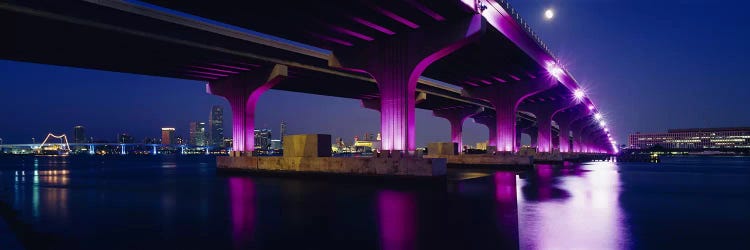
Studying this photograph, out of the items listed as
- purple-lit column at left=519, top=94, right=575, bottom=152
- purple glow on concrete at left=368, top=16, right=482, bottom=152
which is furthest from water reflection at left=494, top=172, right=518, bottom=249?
purple-lit column at left=519, top=94, right=575, bottom=152

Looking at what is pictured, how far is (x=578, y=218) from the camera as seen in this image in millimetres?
11617

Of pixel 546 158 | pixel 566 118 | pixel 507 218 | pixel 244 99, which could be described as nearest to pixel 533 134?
pixel 566 118

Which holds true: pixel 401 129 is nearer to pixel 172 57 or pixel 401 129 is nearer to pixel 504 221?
pixel 504 221

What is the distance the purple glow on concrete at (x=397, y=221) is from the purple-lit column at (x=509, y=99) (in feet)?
110

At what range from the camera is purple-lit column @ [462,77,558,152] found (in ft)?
155

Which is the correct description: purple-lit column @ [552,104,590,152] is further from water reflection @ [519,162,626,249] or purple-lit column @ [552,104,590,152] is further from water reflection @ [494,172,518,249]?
water reflection @ [494,172,518,249]

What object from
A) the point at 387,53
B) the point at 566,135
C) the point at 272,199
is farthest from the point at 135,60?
the point at 566,135

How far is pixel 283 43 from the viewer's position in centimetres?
3434

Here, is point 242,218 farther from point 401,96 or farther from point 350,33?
point 350,33

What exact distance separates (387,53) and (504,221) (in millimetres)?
19156

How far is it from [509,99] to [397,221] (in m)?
42.0

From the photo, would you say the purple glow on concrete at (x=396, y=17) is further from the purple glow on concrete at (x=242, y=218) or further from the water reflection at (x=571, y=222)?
the water reflection at (x=571, y=222)

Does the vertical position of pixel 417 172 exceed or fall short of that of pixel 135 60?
it falls short

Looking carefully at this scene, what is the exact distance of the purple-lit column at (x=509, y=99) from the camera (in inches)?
1866
